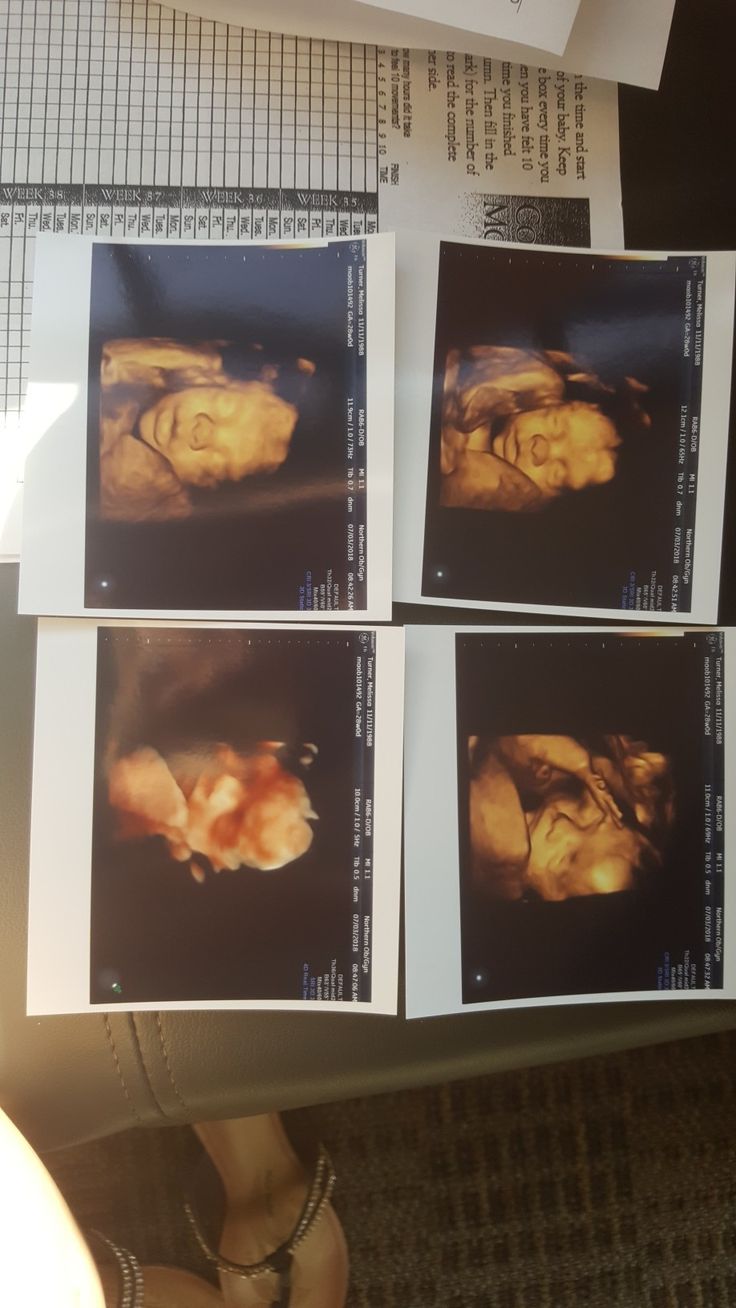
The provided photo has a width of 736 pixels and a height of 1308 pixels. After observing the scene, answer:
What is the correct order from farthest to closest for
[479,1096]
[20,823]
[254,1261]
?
1. [479,1096]
2. [254,1261]
3. [20,823]

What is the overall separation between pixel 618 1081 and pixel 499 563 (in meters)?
0.57

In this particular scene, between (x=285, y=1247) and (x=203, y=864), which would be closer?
(x=203, y=864)

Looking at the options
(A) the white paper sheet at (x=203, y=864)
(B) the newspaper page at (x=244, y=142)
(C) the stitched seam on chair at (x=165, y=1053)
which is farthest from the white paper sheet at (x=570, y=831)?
(B) the newspaper page at (x=244, y=142)

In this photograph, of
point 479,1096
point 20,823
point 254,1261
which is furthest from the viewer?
point 479,1096

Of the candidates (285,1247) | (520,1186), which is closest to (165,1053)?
(285,1247)

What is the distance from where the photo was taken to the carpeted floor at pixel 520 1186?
82cm

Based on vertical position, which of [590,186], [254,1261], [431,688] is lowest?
[254,1261]

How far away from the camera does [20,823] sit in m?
0.50

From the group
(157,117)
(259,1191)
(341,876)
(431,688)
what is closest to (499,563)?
(431,688)

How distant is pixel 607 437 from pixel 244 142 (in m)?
0.26

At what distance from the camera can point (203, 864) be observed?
50 cm

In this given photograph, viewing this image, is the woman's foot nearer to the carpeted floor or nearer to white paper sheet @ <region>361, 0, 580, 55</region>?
the carpeted floor

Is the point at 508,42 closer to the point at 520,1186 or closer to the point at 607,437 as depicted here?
the point at 607,437

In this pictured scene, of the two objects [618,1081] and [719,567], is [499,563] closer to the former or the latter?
[719,567]
